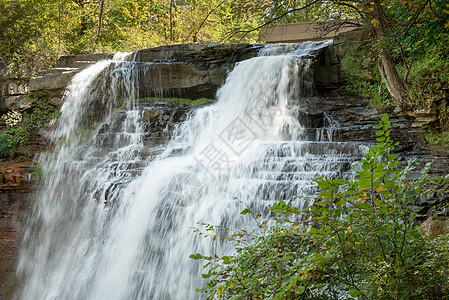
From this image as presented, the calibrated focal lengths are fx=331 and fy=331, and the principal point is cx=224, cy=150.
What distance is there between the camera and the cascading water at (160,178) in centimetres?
523

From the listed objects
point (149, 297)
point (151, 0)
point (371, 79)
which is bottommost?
point (149, 297)

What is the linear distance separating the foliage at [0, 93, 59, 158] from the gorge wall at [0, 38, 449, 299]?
333mm

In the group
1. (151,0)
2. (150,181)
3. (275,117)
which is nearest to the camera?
(150,181)

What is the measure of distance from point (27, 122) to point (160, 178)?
7.28m

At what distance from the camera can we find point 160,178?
249 inches

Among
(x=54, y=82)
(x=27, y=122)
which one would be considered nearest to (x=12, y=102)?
(x=27, y=122)

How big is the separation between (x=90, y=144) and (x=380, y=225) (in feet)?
27.7

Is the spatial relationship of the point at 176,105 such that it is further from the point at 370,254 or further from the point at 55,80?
the point at 370,254

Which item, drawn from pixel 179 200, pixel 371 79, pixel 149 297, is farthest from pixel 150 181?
pixel 371 79

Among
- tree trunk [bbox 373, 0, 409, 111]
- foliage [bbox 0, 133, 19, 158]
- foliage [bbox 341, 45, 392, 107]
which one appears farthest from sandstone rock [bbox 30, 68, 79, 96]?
tree trunk [bbox 373, 0, 409, 111]

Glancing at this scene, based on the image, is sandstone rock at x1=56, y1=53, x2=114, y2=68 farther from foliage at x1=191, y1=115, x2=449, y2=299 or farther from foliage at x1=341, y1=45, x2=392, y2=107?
foliage at x1=191, y1=115, x2=449, y2=299

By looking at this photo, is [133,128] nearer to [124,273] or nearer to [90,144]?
[90,144]

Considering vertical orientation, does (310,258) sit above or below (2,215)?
above

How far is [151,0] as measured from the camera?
19.5 metres
